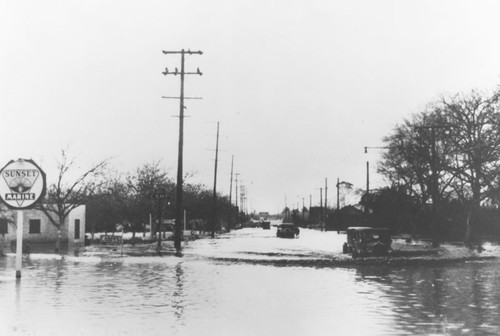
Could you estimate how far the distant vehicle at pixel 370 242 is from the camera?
3312 centimetres

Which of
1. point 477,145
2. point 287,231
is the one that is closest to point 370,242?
point 477,145

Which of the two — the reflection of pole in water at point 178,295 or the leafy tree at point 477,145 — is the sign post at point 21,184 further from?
the leafy tree at point 477,145

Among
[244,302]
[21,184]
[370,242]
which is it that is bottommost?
[244,302]

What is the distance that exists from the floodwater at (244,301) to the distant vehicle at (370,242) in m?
8.01

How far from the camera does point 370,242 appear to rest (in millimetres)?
33469

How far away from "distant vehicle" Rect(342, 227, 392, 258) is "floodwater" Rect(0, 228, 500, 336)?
8.01 meters

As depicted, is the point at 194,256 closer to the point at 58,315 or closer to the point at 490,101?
the point at 58,315

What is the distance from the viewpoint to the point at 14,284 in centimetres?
1730

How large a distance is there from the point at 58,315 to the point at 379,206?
2430 inches

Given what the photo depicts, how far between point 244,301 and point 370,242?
782 inches

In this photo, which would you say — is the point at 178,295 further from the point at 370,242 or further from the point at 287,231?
the point at 287,231

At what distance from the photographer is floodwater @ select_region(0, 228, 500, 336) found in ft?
35.8

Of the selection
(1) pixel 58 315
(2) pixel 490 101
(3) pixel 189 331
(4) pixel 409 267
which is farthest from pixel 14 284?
(2) pixel 490 101


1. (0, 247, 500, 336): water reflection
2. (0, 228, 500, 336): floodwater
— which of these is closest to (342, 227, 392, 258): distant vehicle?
(0, 228, 500, 336): floodwater
